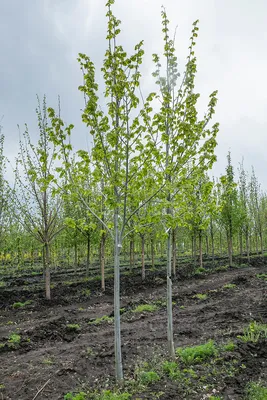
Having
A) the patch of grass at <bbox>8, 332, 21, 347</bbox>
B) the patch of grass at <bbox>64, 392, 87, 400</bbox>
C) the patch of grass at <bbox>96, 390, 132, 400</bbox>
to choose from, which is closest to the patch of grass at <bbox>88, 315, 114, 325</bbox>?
the patch of grass at <bbox>8, 332, 21, 347</bbox>

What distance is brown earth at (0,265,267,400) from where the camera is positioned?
17.7 feet

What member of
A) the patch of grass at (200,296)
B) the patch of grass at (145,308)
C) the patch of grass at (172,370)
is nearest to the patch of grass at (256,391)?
the patch of grass at (172,370)

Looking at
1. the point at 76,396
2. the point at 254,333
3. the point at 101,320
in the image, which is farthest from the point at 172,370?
the point at 101,320

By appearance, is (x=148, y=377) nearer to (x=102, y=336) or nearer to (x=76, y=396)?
(x=76, y=396)

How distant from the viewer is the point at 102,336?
829 cm

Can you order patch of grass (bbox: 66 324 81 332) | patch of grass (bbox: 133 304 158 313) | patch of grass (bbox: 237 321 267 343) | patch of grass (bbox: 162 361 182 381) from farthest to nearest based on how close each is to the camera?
patch of grass (bbox: 133 304 158 313) < patch of grass (bbox: 66 324 81 332) < patch of grass (bbox: 237 321 267 343) < patch of grass (bbox: 162 361 182 381)

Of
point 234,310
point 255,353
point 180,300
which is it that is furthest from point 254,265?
point 255,353

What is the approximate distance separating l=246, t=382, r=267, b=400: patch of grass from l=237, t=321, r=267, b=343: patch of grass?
171 centimetres

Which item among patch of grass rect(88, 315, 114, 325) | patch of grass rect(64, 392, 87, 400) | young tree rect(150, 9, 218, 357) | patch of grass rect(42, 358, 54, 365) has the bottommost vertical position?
patch of grass rect(88, 315, 114, 325)

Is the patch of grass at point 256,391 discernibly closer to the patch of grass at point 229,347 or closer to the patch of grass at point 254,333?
the patch of grass at point 229,347

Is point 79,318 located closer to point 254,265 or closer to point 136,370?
point 136,370

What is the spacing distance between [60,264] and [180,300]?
74.1 ft

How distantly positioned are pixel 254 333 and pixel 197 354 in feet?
5.76

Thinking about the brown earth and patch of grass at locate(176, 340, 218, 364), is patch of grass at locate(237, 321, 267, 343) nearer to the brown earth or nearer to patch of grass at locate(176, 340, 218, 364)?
the brown earth
